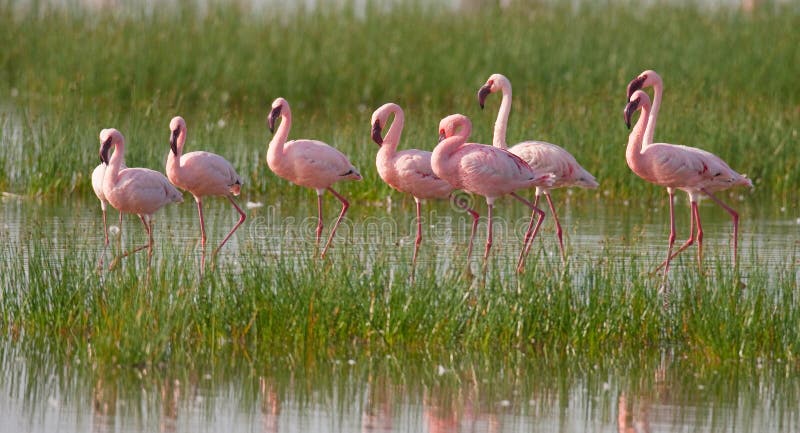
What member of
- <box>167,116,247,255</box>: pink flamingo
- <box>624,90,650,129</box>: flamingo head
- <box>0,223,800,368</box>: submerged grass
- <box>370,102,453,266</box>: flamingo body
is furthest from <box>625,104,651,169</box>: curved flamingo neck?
<box>167,116,247,255</box>: pink flamingo

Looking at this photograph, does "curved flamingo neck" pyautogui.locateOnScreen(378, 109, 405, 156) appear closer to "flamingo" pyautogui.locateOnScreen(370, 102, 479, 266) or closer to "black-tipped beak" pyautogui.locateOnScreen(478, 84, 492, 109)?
"flamingo" pyautogui.locateOnScreen(370, 102, 479, 266)

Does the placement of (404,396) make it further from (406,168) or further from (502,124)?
(502,124)

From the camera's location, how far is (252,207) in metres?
15.4

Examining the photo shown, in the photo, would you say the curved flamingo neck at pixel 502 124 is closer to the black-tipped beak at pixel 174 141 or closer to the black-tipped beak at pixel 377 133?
the black-tipped beak at pixel 377 133

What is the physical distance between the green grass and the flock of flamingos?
3.83m

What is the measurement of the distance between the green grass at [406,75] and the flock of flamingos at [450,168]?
383cm

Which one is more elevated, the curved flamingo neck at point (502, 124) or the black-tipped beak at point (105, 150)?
the curved flamingo neck at point (502, 124)

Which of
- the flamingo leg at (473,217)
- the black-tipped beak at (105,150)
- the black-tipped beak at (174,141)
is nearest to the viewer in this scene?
the black-tipped beak at (105,150)

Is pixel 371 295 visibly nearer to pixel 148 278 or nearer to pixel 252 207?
pixel 148 278

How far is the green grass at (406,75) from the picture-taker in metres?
16.6

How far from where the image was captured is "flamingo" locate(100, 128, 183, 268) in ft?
37.4

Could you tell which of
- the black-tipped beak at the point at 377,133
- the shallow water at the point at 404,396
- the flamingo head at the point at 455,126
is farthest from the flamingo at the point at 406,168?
the shallow water at the point at 404,396

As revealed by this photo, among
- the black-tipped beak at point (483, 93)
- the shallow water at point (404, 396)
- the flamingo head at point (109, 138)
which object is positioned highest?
the black-tipped beak at point (483, 93)

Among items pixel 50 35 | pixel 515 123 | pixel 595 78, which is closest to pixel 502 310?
pixel 515 123
